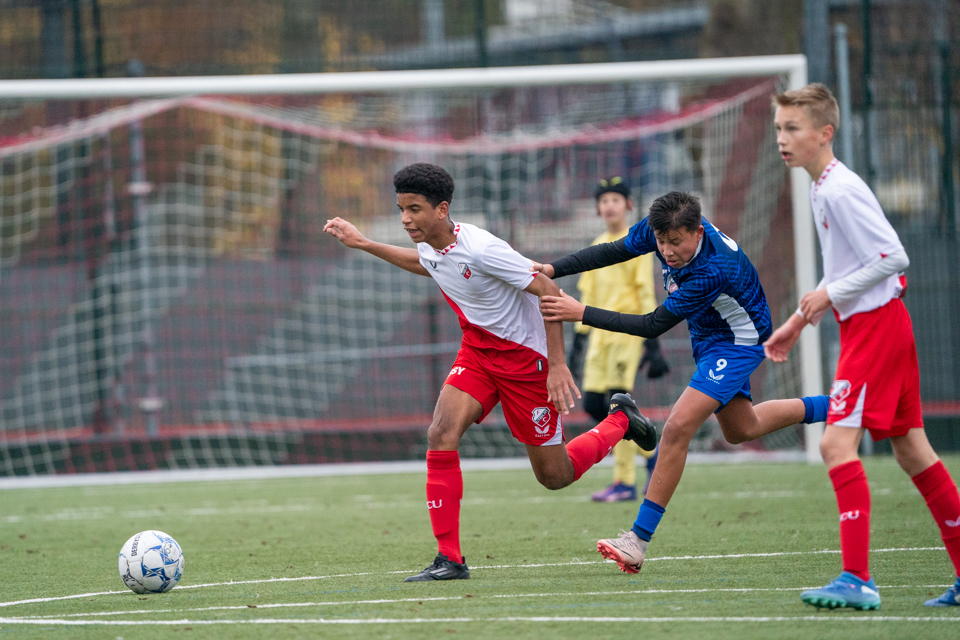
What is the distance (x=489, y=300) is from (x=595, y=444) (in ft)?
2.99

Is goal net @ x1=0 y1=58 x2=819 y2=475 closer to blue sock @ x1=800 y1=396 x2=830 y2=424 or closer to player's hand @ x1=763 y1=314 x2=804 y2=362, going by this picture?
blue sock @ x1=800 y1=396 x2=830 y2=424

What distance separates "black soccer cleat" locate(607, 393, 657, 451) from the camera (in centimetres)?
533

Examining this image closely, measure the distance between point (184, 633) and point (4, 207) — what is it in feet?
34.0

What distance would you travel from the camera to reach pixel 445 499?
183 inches

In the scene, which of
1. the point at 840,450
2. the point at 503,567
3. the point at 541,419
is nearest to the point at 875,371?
the point at 840,450

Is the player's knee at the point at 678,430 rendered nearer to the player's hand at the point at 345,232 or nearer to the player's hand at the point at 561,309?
the player's hand at the point at 561,309

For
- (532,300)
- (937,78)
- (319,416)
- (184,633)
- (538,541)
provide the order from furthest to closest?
(319,416)
(937,78)
(538,541)
(532,300)
(184,633)

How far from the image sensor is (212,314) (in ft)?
45.8

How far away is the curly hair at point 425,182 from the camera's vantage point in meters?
4.65

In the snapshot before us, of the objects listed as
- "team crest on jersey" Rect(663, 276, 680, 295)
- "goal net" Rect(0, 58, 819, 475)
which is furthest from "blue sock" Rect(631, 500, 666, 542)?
"goal net" Rect(0, 58, 819, 475)

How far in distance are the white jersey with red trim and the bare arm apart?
1.25 m

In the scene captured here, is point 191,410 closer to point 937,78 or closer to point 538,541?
point 538,541

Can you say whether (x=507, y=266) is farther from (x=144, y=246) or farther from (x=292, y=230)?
(x=292, y=230)

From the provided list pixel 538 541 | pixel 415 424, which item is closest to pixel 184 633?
pixel 538 541
